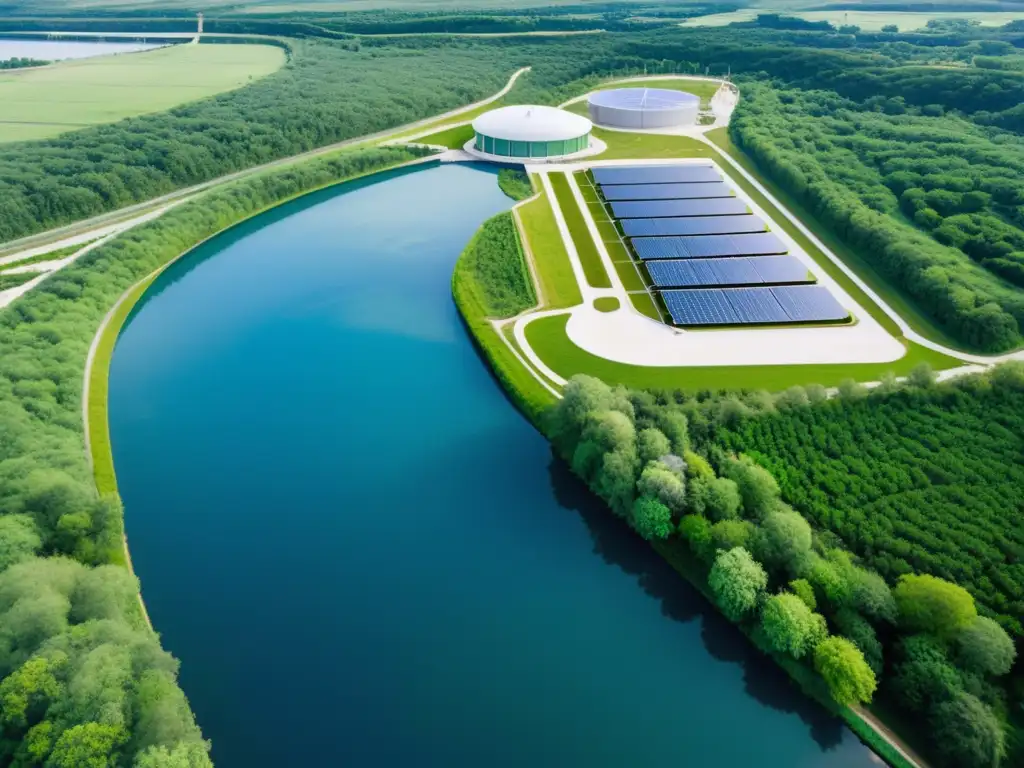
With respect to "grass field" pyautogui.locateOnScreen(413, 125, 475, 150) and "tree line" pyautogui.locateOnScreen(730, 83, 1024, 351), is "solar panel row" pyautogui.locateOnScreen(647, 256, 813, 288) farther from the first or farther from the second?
"grass field" pyautogui.locateOnScreen(413, 125, 475, 150)

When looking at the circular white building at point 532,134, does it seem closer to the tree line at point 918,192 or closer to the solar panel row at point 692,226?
the tree line at point 918,192

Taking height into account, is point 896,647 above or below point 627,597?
above

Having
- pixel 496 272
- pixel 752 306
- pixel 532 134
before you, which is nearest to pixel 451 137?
pixel 532 134

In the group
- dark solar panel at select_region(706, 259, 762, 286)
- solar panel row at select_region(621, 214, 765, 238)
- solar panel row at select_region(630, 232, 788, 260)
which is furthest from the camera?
solar panel row at select_region(621, 214, 765, 238)

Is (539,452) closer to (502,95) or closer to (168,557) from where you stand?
(168,557)

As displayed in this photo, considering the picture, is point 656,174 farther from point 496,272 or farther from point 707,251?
point 496,272

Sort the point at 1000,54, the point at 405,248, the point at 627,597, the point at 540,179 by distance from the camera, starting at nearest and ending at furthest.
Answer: the point at 627,597 < the point at 405,248 < the point at 540,179 < the point at 1000,54

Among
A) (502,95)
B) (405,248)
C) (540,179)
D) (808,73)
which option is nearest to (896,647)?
(405,248)

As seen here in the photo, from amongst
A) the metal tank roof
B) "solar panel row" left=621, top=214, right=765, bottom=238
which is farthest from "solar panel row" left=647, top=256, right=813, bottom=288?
the metal tank roof
